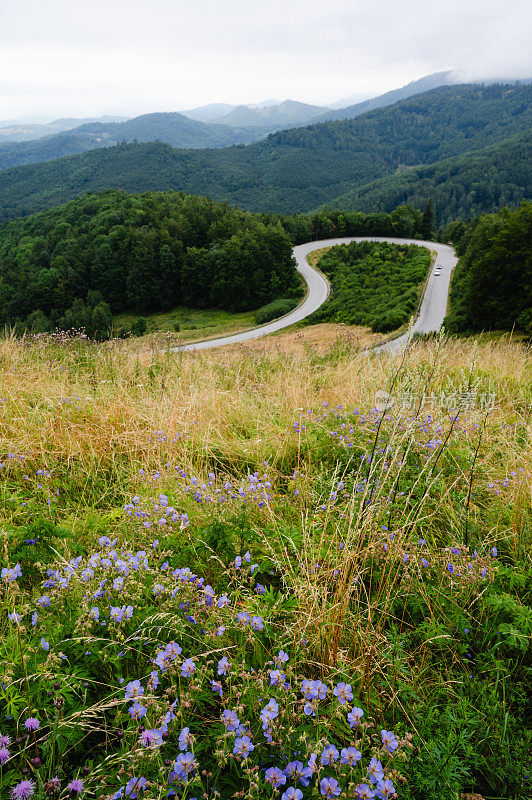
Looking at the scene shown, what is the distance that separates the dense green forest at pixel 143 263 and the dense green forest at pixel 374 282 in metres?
8.31

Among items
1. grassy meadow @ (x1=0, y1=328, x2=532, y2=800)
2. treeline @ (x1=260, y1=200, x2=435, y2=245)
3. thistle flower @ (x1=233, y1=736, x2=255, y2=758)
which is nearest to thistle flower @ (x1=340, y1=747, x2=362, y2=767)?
grassy meadow @ (x1=0, y1=328, x2=532, y2=800)

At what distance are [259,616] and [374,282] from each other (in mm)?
53999

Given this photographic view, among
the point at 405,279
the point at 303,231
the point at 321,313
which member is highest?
the point at 303,231

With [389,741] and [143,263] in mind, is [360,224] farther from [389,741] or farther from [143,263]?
[389,741]

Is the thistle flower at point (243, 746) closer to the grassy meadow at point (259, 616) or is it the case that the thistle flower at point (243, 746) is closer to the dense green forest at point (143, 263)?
the grassy meadow at point (259, 616)

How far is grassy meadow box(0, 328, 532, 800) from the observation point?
1.37 metres

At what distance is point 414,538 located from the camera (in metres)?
2.64

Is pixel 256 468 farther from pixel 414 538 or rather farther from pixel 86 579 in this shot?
pixel 86 579

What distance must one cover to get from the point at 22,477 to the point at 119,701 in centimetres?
252

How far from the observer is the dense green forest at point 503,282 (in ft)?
91.4

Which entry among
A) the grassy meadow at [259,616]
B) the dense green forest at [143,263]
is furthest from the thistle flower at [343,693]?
the dense green forest at [143,263]

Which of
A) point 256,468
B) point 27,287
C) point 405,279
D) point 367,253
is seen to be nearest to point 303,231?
point 367,253

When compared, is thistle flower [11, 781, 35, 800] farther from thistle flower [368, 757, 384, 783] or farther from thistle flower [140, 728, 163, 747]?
thistle flower [368, 757, 384, 783]

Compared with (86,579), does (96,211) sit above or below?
above
